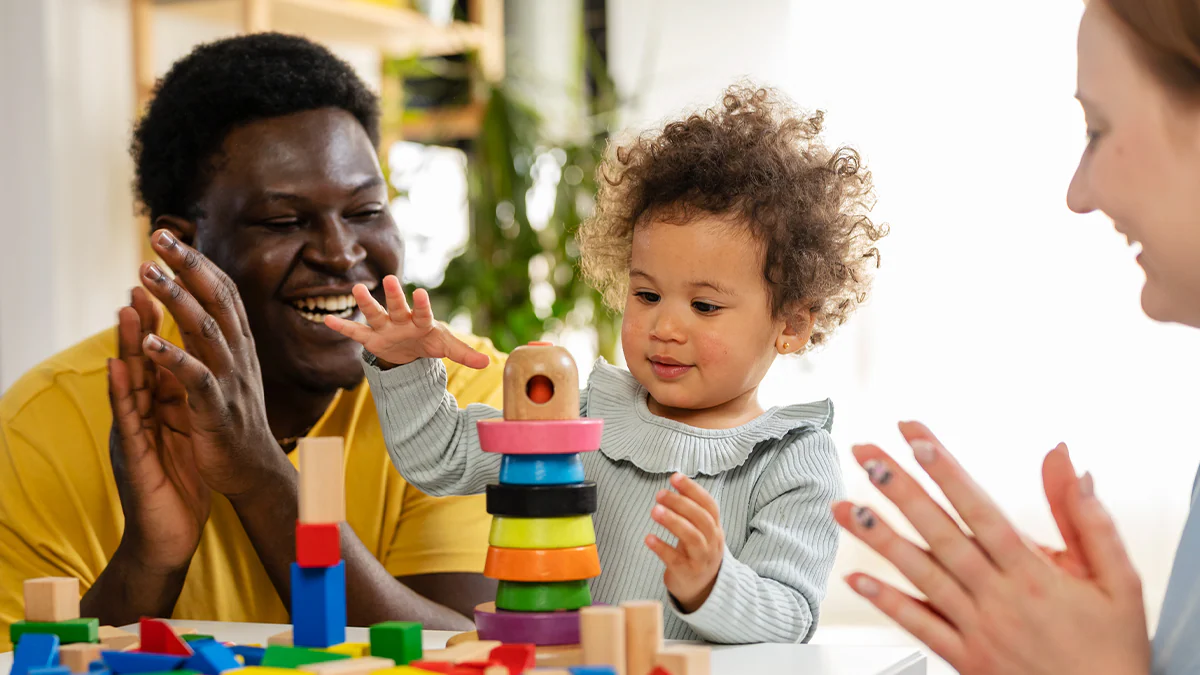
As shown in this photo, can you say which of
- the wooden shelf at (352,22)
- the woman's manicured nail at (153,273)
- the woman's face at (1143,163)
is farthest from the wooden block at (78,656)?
the wooden shelf at (352,22)

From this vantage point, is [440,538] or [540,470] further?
[440,538]

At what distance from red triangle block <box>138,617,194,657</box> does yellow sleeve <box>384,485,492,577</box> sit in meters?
0.71

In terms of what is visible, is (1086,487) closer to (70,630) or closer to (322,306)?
(70,630)

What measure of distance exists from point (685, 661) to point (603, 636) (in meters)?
0.05

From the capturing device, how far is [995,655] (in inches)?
29.7

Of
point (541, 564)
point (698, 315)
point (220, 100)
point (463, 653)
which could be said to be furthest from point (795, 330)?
point (220, 100)

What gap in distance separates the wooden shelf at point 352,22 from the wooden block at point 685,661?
2356 millimetres

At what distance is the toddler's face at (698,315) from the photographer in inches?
48.1

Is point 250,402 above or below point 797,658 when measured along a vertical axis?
above

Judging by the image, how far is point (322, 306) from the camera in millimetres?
1617

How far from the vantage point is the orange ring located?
0.87 metres

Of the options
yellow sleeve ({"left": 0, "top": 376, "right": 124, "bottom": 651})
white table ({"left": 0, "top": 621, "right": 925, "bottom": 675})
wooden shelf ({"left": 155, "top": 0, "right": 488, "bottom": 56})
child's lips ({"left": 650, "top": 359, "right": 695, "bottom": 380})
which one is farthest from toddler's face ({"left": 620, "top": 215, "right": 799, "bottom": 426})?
wooden shelf ({"left": 155, "top": 0, "right": 488, "bottom": 56})

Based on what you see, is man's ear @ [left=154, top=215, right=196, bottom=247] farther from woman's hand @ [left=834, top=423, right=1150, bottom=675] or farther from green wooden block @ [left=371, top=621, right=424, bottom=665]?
woman's hand @ [left=834, top=423, right=1150, bottom=675]

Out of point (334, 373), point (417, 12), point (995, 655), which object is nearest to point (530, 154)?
point (417, 12)
